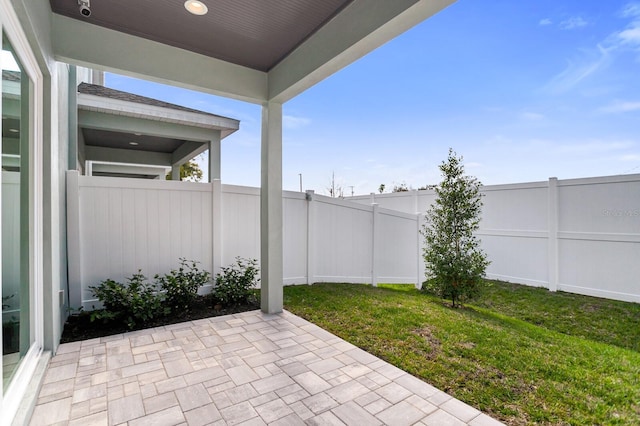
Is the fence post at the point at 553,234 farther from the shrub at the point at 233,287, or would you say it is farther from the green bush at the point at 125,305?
the green bush at the point at 125,305

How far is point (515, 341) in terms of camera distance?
3391mm

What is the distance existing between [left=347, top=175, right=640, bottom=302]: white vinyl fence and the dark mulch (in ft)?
19.1

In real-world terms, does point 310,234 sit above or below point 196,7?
below

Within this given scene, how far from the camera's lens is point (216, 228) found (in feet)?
16.2

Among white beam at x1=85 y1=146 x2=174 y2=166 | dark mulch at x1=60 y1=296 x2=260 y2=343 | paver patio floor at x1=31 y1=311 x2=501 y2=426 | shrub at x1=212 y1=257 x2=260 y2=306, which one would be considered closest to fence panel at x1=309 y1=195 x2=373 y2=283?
shrub at x1=212 y1=257 x2=260 y2=306

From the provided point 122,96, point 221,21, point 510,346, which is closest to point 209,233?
point 221,21

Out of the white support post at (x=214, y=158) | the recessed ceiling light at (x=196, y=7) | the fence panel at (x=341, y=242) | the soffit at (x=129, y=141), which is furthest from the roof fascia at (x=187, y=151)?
the recessed ceiling light at (x=196, y=7)

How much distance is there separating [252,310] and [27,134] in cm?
316

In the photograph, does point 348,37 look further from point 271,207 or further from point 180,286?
point 180,286

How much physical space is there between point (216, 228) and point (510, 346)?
13.9 feet

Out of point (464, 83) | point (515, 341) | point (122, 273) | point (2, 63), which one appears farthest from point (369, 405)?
point (464, 83)

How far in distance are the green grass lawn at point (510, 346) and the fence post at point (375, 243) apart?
0.94 m

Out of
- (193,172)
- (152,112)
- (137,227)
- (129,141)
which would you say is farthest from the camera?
(193,172)

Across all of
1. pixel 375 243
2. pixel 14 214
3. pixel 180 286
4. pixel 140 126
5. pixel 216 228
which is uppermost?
pixel 140 126
